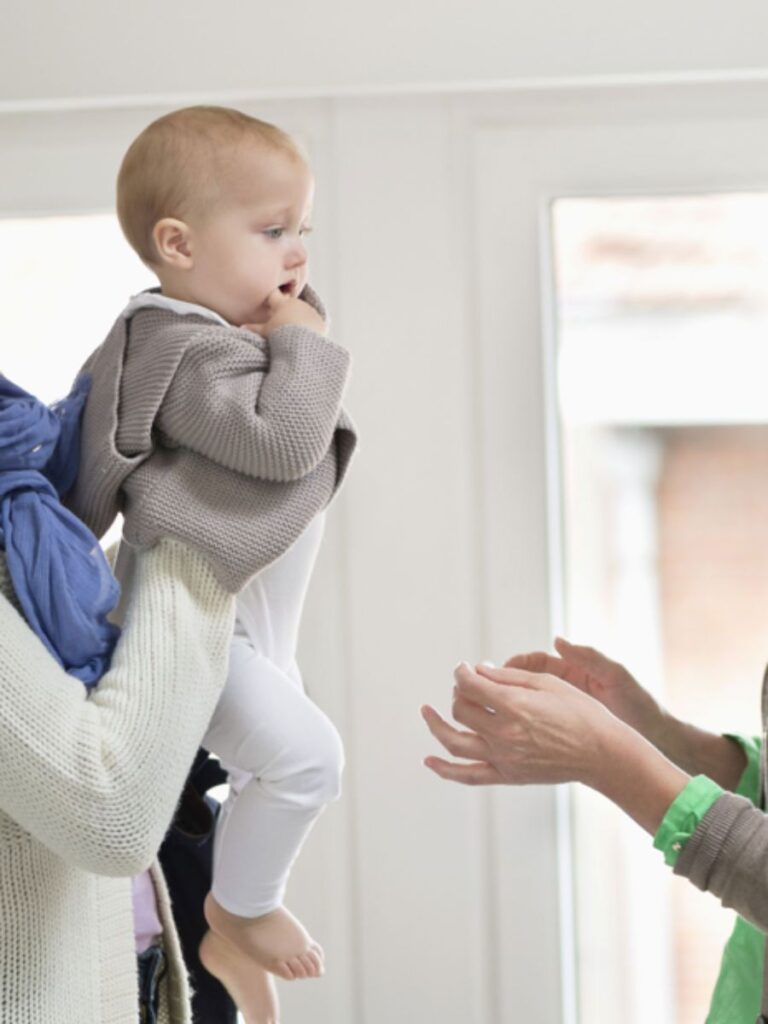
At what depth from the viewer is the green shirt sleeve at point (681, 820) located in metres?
1.24

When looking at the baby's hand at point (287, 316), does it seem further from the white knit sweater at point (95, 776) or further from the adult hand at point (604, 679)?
the adult hand at point (604, 679)

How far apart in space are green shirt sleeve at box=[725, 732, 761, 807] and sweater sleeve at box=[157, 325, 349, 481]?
799 millimetres

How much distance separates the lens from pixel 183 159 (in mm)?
1232

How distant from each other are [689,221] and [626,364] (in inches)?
9.8

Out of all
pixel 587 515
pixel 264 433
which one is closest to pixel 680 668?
pixel 587 515

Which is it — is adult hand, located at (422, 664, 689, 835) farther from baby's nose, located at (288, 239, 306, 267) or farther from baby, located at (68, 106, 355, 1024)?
baby's nose, located at (288, 239, 306, 267)

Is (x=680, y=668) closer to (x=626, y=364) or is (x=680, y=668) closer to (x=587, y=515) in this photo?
(x=587, y=515)

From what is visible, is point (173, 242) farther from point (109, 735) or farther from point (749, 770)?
point (749, 770)

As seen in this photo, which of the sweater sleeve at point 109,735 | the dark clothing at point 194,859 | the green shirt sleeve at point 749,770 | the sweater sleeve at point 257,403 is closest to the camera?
the sweater sleeve at point 109,735

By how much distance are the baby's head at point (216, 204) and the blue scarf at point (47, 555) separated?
0.74 ft

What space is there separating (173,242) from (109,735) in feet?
1.57

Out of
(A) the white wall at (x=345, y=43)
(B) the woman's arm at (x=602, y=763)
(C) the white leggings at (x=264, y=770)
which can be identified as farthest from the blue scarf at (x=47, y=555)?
(A) the white wall at (x=345, y=43)

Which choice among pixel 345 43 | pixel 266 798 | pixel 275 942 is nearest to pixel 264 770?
pixel 266 798

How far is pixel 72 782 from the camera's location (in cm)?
98
